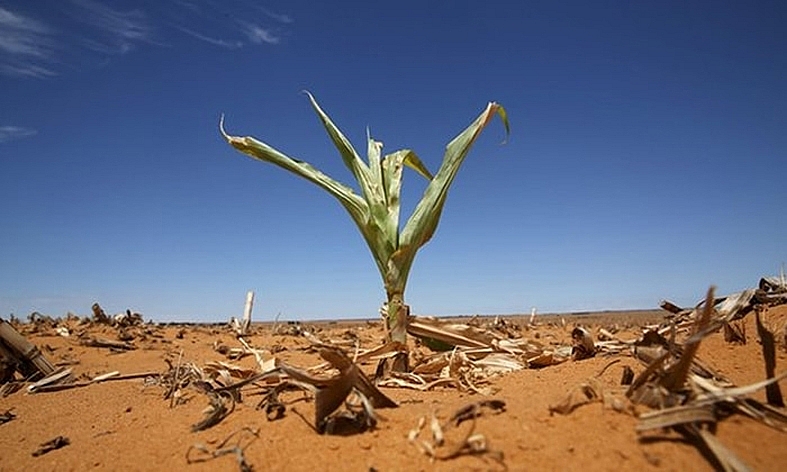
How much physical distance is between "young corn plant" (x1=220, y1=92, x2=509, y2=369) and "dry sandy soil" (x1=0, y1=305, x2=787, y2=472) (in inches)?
27.3

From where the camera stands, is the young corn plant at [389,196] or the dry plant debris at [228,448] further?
the young corn plant at [389,196]

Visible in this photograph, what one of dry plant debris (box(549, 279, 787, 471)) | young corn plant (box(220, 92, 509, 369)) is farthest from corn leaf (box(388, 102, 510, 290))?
dry plant debris (box(549, 279, 787, 471))

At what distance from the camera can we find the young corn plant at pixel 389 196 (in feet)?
9.45

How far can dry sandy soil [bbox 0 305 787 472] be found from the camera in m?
1.25

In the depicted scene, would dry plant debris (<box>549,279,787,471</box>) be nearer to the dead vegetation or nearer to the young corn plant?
the dead vegetation

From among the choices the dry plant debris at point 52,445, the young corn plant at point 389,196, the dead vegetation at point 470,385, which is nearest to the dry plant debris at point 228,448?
the dead vegetation at point 470,385

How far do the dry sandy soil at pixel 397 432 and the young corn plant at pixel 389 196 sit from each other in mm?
693

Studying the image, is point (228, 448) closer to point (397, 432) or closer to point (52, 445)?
point (397, 432)

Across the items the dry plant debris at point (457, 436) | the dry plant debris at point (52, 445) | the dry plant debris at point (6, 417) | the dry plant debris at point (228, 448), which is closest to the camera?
the dry plant debris at point (457, 436)

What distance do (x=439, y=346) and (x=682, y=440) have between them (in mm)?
2097

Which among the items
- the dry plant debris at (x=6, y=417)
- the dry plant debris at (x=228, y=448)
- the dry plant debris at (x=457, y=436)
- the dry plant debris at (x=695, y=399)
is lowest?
the dry plant debris at (x=6, y=417)

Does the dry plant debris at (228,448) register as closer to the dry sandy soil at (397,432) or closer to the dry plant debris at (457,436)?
the dry sandy soil at (397,432)

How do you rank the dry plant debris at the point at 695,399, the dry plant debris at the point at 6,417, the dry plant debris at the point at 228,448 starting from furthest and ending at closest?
the dry plant debris at the point at 6,417
the dry plant debris at the point at 228,448
the dry plant debris at the point at 695,399

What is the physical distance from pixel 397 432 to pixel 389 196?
5.77 ft
